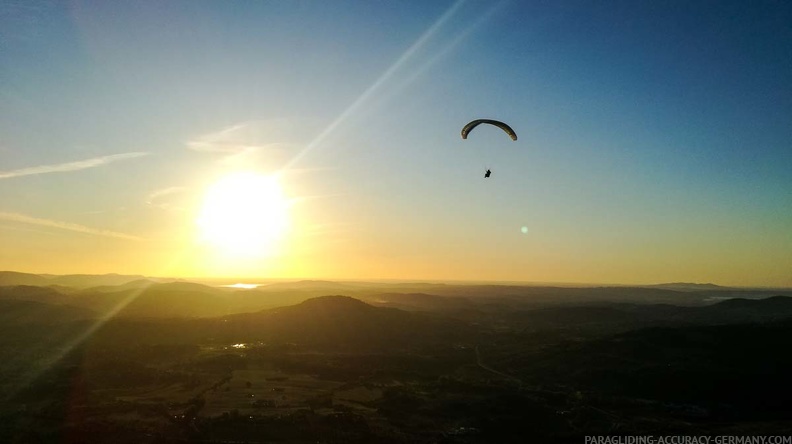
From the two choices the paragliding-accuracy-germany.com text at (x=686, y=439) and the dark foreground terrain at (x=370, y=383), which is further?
the dark foreground terrain at (x=370, y=383)

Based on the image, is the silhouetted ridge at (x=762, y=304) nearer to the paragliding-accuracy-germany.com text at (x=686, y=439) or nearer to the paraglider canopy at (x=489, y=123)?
the paragliding-accuracy-germany.com text at (x=686, y=439)

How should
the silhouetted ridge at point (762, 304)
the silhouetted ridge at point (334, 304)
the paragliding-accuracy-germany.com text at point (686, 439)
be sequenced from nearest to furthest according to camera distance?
the paragliding-accuracy-germany.com text at point (686, 439) < the silhouetted ridge at point (334, 304) < the silhouetted ridge at point (762, 304)

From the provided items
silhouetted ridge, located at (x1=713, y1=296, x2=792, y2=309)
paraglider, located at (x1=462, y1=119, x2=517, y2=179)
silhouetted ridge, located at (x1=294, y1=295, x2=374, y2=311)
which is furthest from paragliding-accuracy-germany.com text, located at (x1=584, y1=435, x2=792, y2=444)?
silhouetted ridge, located at (x1=713, y1=296, x2=792, y2=309)

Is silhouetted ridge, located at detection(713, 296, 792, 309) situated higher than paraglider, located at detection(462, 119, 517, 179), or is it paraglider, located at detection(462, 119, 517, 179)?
paraglider, located at detection(462, 119, 517, 179)

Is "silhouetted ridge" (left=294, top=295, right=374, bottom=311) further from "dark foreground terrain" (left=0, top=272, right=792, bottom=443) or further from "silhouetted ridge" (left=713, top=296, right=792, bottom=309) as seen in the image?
"silhouetted ridge" (left=713, top=296, right=792, bottom=309)

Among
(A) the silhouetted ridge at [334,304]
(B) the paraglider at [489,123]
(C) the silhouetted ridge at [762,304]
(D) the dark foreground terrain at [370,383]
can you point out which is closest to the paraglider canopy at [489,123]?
(B) the paraglider at [489,123]

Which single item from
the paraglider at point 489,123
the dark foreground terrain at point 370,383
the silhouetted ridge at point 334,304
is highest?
the paraglider at point 489,123

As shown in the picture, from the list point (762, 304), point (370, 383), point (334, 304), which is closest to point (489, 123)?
point (370, 383)
